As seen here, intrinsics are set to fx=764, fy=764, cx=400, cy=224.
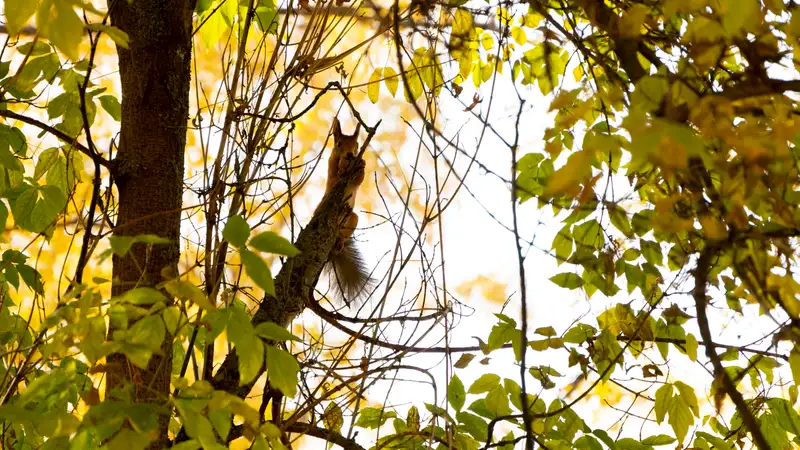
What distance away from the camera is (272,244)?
2.29ft

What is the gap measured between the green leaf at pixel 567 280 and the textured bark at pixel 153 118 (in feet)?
1.88

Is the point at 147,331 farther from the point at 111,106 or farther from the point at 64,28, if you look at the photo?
the point at 111,106

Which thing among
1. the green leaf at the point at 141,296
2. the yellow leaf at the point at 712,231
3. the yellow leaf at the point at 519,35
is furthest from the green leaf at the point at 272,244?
the yellow leaf at the point at 519,35

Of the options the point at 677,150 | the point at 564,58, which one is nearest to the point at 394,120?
the point at 564,58

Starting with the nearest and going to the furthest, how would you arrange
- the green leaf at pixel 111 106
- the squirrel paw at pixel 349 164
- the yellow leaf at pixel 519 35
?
1. the green leaf at pixel 111 106
2. the squirrel paw at pixel 349 164
3. the yellow leaf at pixel 519 35

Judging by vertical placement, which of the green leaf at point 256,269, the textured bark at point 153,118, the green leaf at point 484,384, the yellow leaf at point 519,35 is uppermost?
the yellow leaf at point 519,35

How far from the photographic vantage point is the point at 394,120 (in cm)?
221

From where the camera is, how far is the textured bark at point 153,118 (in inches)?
44.9

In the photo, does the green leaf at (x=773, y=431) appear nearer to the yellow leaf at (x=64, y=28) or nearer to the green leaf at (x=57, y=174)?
the yellow leaf at (x=64, y=28)

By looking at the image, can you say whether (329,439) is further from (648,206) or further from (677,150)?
(677,150)

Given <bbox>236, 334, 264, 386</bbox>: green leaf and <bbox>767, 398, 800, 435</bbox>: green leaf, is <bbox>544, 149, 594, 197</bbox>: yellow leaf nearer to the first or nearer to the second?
<bbox>236, 334, 264, 386</bbox>: green leaf

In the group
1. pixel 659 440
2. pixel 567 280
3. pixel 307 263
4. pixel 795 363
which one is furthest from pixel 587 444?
pixel 307 263

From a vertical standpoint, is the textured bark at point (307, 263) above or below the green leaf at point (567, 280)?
above

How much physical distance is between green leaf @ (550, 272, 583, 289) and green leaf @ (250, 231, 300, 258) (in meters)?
0.58
